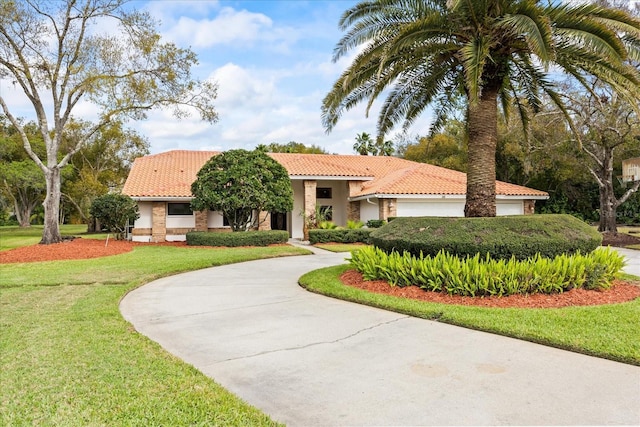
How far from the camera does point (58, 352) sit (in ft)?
14.9

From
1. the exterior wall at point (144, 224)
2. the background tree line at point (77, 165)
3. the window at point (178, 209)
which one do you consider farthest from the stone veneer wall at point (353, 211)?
the background tree line at point (77, 165)

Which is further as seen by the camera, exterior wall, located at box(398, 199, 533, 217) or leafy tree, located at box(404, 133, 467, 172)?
leafy tree, located at box(404, 133, 467, 172)

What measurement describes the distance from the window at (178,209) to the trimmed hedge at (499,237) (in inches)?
638

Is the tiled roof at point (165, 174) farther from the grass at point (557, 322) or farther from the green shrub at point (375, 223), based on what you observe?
the grass at point (557, 322)

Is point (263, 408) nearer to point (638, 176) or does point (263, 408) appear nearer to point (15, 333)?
point (15, 333)

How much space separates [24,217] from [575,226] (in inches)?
1695

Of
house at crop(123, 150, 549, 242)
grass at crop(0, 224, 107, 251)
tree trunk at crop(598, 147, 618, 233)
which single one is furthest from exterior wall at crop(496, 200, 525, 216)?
grass at crop(0, 224, 107, 251)

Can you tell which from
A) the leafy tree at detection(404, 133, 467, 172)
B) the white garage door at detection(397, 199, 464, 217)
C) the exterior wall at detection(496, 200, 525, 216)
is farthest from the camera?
the leafy tree at detection(404, 133, 467, 172)

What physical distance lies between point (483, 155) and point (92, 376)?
7.87 metres

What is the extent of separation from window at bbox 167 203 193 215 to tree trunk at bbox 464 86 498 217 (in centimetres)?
1715

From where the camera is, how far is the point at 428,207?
72.2 ft

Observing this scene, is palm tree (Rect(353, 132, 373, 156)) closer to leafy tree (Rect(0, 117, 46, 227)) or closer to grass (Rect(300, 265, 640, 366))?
leafy tree (Rect(0, 117, 46, 227))

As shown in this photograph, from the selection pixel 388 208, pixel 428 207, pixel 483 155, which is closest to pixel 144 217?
pixel 388 208

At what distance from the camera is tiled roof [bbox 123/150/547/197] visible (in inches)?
858
